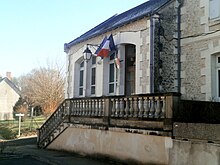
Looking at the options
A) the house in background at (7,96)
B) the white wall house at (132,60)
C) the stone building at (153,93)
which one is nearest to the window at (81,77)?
the white wall house at (132,60)

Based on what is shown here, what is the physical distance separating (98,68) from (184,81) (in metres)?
5.11

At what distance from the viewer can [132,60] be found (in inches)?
571

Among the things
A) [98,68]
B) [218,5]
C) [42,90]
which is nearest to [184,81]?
[218,5]

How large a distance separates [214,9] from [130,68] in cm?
462

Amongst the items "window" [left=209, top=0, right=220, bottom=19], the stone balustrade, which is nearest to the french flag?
the stone balustrade

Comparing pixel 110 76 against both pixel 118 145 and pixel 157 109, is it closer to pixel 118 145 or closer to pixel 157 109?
pixel 118 145

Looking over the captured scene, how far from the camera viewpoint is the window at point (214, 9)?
36.5 feet

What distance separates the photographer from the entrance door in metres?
14.4

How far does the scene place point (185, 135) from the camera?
811 cm

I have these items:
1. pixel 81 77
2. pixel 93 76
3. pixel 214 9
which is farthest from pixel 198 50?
pixel 81 77

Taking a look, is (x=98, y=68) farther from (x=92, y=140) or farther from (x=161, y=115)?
(x=161, y=115)

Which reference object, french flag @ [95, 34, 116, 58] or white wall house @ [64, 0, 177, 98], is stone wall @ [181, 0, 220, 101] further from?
french flag @ [95, 34, 116, 58]

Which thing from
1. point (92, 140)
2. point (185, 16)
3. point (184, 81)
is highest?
point (185, 16)

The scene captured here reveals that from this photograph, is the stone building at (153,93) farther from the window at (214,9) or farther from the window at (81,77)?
the window at (81,77)
